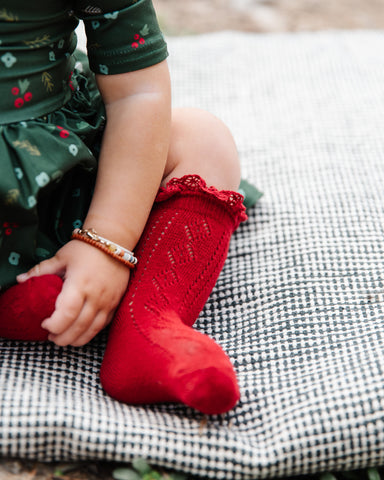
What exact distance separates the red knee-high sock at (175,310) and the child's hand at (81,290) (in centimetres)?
2

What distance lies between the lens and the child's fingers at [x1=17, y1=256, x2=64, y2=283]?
61 centimetres

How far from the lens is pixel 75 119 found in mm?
681

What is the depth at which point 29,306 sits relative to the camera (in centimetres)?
59

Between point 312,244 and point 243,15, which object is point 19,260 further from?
point 243,15

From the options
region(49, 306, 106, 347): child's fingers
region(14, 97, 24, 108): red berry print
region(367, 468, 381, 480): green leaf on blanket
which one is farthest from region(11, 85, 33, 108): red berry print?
region(367, 468, 381, 480): green leaf on blanket

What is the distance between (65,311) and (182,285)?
5.8 inches

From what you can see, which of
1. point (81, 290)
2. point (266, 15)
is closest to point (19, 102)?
point (81, 290)

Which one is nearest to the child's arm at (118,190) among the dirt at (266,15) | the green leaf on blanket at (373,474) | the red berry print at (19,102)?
the red berry print at (19,102)

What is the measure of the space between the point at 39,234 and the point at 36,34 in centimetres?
23

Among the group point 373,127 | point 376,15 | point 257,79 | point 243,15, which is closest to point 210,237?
point 373,127

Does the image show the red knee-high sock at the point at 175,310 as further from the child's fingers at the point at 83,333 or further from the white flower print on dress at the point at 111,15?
the white flower print on dress at the point at 111,15

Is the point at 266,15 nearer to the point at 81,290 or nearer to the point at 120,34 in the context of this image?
the point at 120,34

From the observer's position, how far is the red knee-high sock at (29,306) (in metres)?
0.59

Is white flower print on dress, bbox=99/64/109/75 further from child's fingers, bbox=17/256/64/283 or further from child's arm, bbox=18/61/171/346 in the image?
child's fingers, bbox=17/256/64/283
